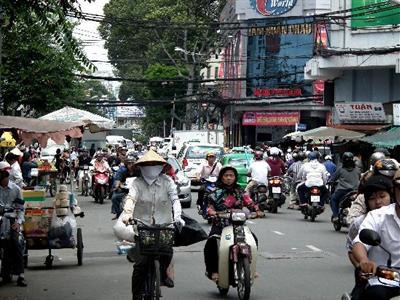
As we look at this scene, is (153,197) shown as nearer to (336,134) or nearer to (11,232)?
(11,232)

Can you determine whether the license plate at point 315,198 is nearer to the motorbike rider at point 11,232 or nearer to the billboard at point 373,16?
the motorbike rider at point 11,232

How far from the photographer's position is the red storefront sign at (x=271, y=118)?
60.0m

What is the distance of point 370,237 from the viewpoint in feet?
19.1

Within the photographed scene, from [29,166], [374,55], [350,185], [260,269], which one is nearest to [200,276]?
[260,269]

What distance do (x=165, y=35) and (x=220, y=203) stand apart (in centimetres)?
5656

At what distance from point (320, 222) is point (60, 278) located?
10941mm

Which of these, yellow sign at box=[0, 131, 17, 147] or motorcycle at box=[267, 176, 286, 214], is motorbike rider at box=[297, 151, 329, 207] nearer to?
motorcycle at box=[267, 176, 286, 214]

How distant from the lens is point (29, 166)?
3144cm

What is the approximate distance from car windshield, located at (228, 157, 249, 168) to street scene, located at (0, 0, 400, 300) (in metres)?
A: 0.10

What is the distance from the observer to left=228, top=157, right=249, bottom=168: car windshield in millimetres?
32100

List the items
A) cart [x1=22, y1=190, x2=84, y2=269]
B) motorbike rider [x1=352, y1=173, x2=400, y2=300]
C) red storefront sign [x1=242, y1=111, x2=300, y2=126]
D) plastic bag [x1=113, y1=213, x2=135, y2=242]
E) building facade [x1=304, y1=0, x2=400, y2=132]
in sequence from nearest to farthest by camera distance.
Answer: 1. motorbike rider [x1=352, y1=173, x2=400, y2=300]
2. plastic bag [x1=113, y1=213, x2=135, y2=242]
3. cart [x1=22, y1=190, x2=84, y2=269]
4. building facade [x1=304, y1=0, x2=400, y2=132]
5. red storefront sign [x1=242, y1=111, x2=300, y2=126]


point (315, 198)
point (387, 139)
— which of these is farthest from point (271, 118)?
point (315, 198)

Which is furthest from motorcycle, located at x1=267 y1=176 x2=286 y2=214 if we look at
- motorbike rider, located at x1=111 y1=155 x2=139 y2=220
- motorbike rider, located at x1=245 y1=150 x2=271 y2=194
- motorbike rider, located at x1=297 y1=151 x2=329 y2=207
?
motorbike rider, located at x1=111 y1=155 x2=139 y2=220

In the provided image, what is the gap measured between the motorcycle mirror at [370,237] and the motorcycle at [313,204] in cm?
1672
